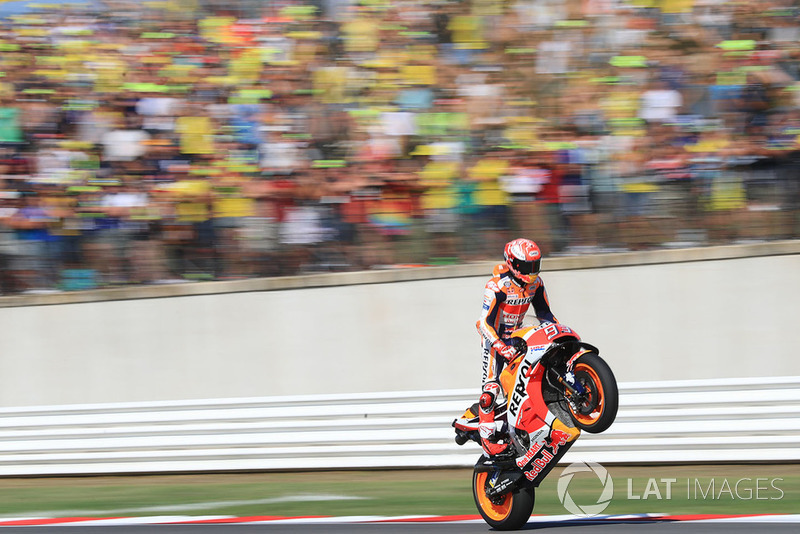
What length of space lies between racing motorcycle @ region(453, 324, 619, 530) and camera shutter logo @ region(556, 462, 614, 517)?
3.06ft

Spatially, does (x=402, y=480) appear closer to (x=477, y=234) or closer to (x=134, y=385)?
(x=477, y=234)

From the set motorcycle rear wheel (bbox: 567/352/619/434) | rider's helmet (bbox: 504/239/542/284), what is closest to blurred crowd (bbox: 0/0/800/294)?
rider's helmet (bbox: 504/239/542/284)

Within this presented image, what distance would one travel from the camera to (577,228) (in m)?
9.66

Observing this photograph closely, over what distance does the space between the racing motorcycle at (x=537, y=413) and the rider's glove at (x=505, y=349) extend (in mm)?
44

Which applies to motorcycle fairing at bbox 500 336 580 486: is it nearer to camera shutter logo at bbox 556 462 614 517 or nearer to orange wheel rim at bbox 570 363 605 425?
orange wheel rim at bbox 570 363 605 425

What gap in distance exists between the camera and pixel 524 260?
21.4 feet

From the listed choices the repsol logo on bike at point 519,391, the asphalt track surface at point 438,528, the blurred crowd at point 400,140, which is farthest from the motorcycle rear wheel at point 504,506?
the blurred crowd at point 400,140

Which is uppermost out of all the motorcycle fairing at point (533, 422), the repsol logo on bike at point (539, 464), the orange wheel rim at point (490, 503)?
the motorcycle fairing at point (533, 422)

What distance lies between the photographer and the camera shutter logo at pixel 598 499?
23.8 ft

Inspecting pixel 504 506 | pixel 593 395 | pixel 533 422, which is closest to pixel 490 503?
pixel 504 506

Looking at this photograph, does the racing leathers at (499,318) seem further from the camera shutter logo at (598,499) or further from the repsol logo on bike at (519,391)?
the camera shutter logo at (598,499)

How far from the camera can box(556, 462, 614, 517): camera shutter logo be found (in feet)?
23.8

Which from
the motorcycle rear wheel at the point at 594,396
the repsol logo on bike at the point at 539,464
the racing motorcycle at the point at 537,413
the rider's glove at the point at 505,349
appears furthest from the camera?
the rider's glove at the point at 505,349

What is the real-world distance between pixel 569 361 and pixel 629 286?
407 cm
